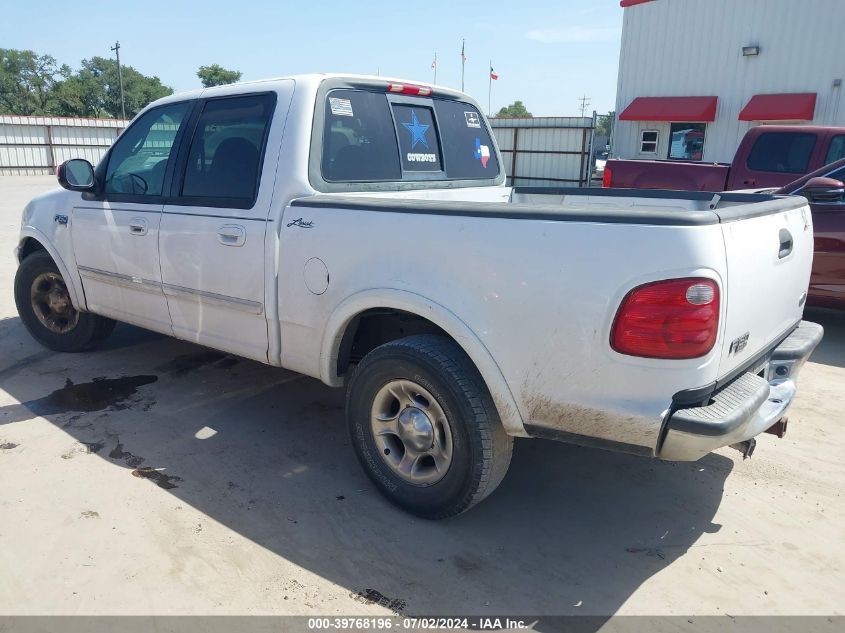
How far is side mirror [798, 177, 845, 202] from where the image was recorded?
5.58m

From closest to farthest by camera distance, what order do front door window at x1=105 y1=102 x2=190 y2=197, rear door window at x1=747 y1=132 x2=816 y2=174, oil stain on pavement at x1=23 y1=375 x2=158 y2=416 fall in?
1. front door window at x1=105 y1=102 x2=190 y2=197
2. oil stain on pavement at x1=23 y1=375 x2=158 y2=416
3. rear door window at x1=747 y1=132 x2=816 y2=174

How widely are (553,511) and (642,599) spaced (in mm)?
704

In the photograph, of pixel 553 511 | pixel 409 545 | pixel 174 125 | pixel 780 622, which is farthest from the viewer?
pixel 174 125

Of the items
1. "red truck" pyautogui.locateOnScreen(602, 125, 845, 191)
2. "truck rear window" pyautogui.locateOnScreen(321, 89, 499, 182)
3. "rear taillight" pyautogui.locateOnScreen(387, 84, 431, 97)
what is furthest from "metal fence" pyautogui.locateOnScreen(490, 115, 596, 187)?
"rear taillight" pyautogui.locateOnScreen(387, 84, 431, 97)

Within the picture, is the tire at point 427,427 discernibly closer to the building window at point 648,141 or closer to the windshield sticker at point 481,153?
the windshield sticker at point 481,153

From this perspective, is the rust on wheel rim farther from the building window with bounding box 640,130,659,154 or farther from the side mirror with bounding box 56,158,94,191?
the building window with bounding box 640,130,659,154

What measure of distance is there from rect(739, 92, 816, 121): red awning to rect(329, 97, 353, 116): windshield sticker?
20045 millimetres

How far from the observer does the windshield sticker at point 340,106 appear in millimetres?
3693

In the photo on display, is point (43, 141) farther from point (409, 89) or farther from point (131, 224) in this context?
point (409, 89)

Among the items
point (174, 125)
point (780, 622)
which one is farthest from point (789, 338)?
point (174, 125)

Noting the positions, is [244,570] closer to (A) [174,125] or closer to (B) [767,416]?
(B) [767,416]

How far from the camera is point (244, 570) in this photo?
9.06ft

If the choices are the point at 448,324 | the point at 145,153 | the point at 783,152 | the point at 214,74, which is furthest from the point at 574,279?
the point at 214,74

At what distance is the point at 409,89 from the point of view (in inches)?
166
